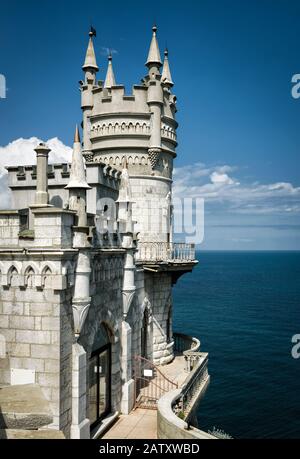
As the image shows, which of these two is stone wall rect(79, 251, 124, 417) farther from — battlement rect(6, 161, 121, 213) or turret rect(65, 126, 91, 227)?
battlement rect(6, 161, 121, 213)

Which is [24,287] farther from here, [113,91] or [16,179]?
[113,91]

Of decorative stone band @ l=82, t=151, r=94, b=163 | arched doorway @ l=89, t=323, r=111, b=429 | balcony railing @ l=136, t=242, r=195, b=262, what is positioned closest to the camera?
arched doorway @ l=89, t=323, r=111, b=429

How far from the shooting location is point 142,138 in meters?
22.5

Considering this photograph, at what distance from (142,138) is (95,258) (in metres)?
10.1

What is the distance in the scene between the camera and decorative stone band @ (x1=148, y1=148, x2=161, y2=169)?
22188 mm

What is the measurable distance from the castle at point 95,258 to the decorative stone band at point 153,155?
0.23 feet


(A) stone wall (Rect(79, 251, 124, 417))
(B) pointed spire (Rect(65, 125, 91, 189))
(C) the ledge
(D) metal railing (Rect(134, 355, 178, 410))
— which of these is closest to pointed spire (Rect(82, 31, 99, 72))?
(A) stone wall (Rect(79, 251, 124, 417))

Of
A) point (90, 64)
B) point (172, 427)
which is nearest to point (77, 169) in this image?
point (172, 427)

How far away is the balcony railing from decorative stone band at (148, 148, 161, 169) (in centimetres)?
417

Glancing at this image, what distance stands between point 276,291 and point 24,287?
10607 cm

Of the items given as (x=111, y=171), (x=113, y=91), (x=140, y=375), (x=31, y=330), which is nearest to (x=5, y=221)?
(x=31, y=330)

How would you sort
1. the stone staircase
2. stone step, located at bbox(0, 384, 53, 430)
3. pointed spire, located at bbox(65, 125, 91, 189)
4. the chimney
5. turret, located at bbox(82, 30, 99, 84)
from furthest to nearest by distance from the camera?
turret, located at bbox(82, 30, 99, 84) < the chimney < pointed spire, located at bbox(65, 125, 91, 189) < stone step, located at bbox(0, 384, 53, 430) < the stone staircase

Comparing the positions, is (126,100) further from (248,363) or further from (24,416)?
(248,363)

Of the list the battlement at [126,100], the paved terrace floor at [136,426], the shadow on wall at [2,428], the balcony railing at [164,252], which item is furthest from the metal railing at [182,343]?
the shadow on wall at [2,428]
